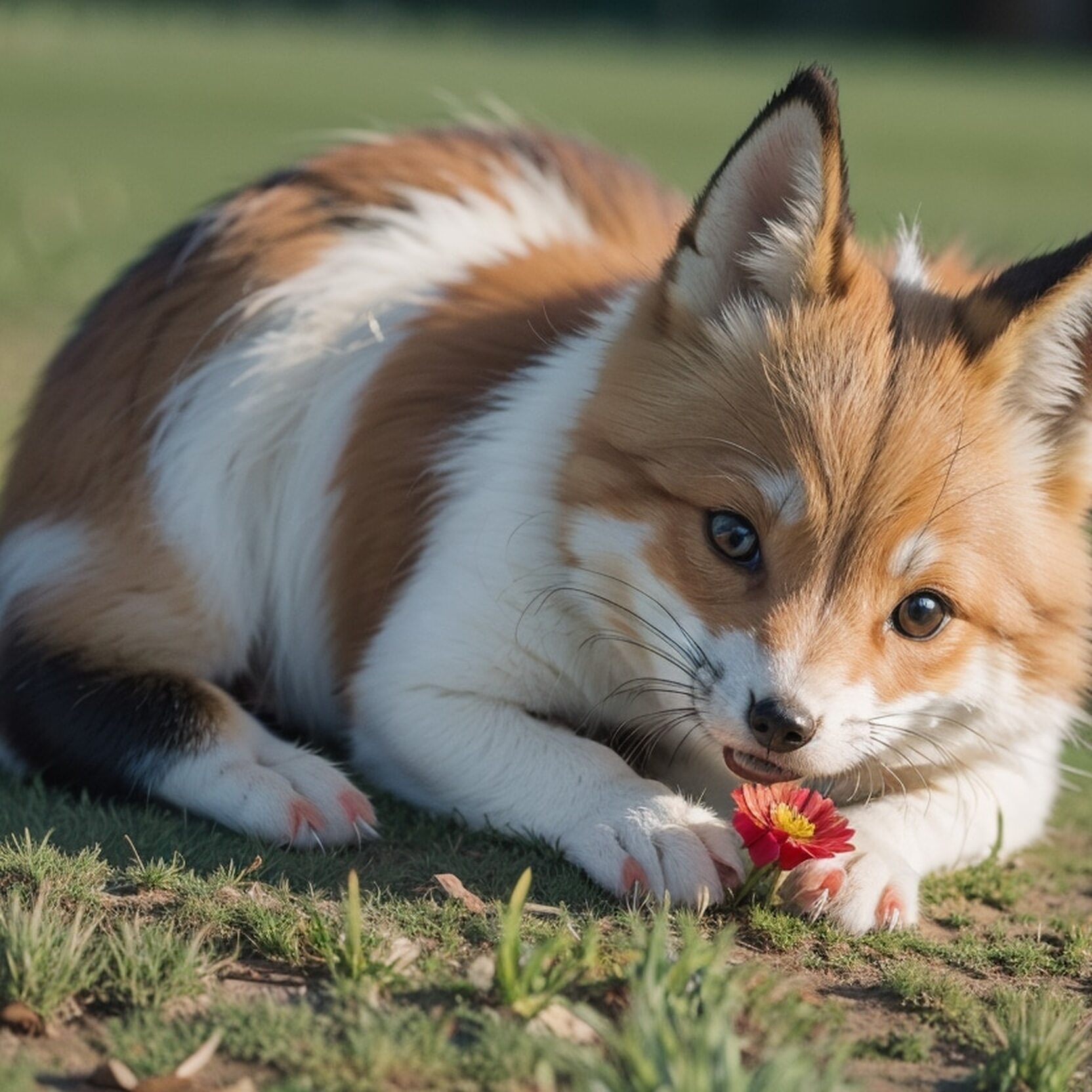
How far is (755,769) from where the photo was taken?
12.5ft

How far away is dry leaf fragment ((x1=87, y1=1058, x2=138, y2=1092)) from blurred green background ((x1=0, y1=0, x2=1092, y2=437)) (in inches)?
131

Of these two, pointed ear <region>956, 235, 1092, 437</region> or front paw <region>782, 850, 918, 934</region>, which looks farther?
pointed ear <region>956, 235, 1092, 437</region>

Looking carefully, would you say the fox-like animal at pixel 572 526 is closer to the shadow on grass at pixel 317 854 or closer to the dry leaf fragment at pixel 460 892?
the shadow on grass at pixel 317 854

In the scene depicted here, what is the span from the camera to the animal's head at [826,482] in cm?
371

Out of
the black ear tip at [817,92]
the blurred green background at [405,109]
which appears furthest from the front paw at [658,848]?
the blurred green background at [405,109]

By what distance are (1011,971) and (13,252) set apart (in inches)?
380

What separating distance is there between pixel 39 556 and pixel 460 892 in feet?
Answer: 6.00

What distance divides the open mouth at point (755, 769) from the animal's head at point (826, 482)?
0.01m

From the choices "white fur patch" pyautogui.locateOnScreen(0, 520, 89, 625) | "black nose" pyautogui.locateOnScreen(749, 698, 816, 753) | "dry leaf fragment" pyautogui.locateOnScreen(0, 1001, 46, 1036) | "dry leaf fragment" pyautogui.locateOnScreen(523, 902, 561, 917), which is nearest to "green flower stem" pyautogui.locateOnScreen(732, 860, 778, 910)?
"black nose" pyautogui.locateOnScreen(749, 698, 816, 753)

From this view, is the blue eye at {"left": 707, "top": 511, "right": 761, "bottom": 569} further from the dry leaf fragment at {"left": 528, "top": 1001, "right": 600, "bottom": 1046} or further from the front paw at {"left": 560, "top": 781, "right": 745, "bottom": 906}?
the dry leaf fragment at {"left": 528, "top": 1001, "right": 600, "bottom": 1046}

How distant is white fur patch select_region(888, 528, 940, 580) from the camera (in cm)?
375

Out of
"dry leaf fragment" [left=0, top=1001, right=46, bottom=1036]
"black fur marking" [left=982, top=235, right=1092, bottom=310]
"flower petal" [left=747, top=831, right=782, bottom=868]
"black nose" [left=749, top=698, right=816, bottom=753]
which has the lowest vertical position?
"dry leaf fragment" [left=0, top=1001, right=46, bottom=1036]

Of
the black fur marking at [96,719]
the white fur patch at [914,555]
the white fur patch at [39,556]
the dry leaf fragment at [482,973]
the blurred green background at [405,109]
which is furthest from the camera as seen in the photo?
the blurred green background at [405,109]

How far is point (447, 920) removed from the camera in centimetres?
353
